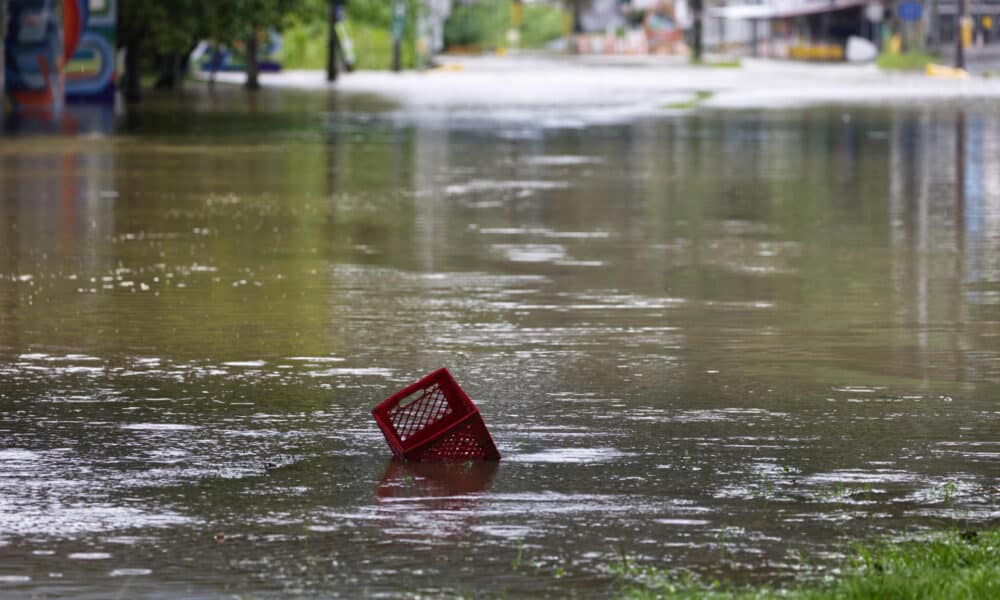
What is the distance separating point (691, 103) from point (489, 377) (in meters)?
42.0

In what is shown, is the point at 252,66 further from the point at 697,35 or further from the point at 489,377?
the point at 697,35

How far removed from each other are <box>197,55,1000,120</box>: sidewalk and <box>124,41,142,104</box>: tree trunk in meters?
6.53

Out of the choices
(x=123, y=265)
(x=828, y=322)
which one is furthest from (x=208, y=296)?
(x=828, y=322)

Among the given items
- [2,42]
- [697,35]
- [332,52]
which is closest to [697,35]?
[697,35]

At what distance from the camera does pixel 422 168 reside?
2747cm

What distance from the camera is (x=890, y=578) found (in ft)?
21.1

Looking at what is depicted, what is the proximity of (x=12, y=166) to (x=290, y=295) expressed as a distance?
13.0 m

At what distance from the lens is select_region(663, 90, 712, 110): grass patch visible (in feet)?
162

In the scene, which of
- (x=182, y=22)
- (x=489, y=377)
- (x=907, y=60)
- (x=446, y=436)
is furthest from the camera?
(x=907, y=60)

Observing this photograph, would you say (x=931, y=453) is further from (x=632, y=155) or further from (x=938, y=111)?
(x=938, y=111)

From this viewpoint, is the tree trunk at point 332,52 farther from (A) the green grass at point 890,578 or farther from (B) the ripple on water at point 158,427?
(A) the green grass at point 890,578

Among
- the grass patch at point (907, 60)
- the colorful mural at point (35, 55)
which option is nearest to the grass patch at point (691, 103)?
the colorful mural at point (35, 55)

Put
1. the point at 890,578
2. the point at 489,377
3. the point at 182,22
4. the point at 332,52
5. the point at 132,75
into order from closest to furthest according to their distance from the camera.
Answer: the point at 890,578, the point at 489,377, the point at 182,22, the point at 132,75, the point at 332,52

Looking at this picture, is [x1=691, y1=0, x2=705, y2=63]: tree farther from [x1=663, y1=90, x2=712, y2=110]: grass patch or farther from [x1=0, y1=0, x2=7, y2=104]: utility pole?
[x1=0, y1=0, x2=7, y2=104]: utility pole
